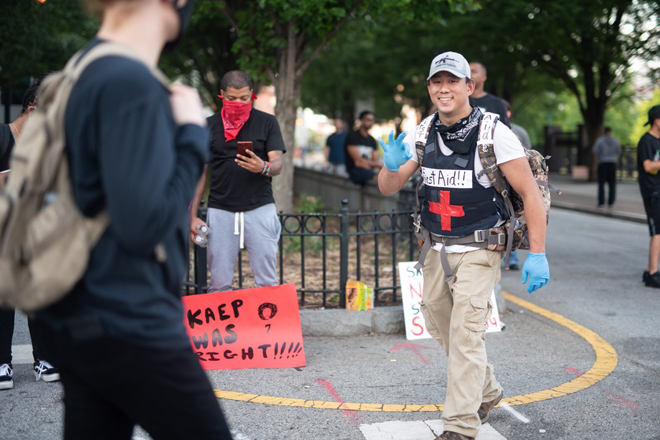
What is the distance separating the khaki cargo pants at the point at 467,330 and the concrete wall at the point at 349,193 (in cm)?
438

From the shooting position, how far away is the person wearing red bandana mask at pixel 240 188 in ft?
16.4

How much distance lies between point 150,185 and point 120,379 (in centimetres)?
49

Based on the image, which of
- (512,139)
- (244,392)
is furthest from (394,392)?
(512,139)

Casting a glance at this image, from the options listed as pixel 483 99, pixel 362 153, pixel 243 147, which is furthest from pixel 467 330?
pixel 362 153

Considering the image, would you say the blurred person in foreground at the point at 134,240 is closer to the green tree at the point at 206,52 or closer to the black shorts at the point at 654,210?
the black shorts at the point at 654,210

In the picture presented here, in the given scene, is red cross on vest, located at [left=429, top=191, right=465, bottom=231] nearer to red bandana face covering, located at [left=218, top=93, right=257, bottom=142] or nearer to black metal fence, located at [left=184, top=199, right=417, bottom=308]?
red bandana face covering, located at [left=218, top=93, right=257, bottom=142]

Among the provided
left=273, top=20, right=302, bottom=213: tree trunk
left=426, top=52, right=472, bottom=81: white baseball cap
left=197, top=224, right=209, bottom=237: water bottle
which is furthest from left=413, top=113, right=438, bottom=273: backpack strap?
left=273, top=20, right=302, bottom=213: tree trunk

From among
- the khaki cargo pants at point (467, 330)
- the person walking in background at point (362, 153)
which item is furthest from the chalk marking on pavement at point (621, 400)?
the person walking in background at point (362, 153)

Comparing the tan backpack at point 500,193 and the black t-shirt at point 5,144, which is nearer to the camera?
the tan backpack at point 500,193

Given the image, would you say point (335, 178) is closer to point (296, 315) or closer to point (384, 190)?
point (296, 315)

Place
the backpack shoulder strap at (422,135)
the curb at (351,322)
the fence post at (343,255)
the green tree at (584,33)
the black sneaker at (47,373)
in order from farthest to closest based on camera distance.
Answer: the green tree at (584,33), the fence post at (343,255), the curb at (351,322), the black sneaker at (47,373), the backpack shoulder strap at (422,135)

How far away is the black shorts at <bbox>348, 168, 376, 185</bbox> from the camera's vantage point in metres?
11.9

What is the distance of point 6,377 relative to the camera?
433cm

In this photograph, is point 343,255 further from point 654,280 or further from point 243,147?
point 654,280
